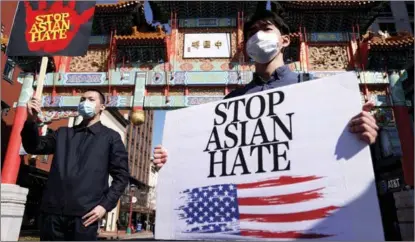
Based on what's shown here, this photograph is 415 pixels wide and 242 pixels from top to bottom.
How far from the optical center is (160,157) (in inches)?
66.7

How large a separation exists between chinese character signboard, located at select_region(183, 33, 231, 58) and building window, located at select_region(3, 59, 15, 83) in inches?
291

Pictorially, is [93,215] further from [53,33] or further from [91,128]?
[53,33]

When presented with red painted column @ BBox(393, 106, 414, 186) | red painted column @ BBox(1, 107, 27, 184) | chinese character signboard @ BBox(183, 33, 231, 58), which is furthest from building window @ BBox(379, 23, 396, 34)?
red painted column @ BBox(1, 107, 27, 184)

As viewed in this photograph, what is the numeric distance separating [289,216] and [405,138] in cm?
954

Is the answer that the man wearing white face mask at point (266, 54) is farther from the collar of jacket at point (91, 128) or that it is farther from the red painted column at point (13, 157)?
the red painted column at point (13, 157)

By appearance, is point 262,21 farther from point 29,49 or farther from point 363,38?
point 363,38

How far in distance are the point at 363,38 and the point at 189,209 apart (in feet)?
35.8

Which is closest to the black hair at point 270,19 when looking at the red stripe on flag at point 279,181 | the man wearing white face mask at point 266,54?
the man wearing white face mask at point 266,54

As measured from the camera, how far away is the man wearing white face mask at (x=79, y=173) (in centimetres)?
207

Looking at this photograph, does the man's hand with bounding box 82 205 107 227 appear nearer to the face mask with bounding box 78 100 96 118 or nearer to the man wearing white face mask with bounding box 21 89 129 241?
the man wearing white face mask with bounding box 21 89 129 241

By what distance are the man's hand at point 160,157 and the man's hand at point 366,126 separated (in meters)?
0.97

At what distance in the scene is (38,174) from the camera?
46.1 feet

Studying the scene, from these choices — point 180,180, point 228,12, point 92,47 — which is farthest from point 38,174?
point 180,180

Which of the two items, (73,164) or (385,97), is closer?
(73,164)
